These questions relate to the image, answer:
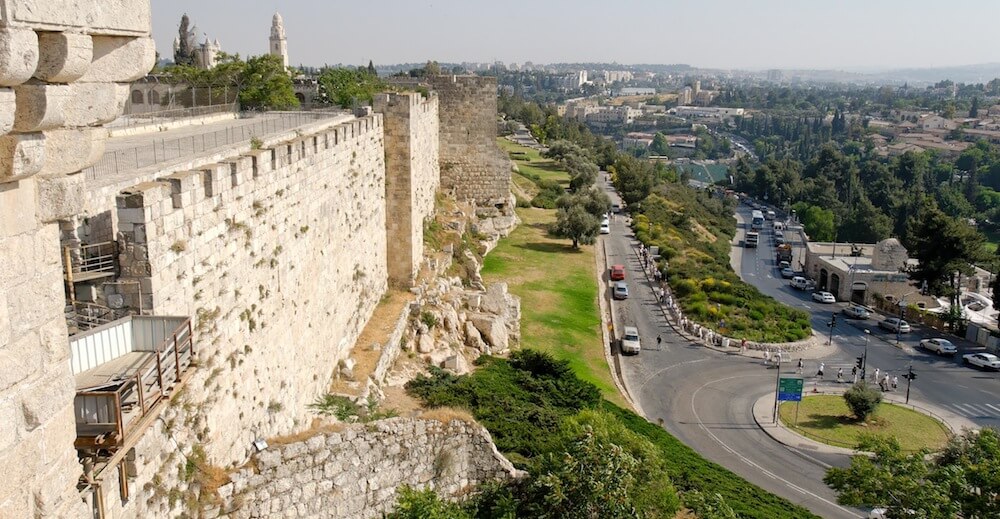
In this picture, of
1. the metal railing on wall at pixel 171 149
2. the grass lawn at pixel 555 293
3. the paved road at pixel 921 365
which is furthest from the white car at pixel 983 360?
the metal railing on wall at pixel 171 149

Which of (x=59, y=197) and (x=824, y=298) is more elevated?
(x=59, y=197)

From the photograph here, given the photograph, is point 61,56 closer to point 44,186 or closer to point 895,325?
point 44,186

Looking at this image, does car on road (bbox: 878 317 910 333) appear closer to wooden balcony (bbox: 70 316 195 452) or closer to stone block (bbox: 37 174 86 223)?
wooden balcony (bbox: 70 316 195 452)

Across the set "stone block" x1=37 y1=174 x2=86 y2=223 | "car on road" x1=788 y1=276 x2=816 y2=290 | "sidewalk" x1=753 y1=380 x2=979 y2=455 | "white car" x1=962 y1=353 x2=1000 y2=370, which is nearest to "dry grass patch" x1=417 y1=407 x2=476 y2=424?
"stone block" x1=37 y1=174 x2=86 y2=223

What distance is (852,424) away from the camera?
19891 millimetres

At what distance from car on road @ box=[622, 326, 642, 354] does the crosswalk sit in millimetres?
8695

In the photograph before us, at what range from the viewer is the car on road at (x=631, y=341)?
23.1 metres

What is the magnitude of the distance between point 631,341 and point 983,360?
12420 mm

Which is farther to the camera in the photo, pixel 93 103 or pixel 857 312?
pixel 857 312

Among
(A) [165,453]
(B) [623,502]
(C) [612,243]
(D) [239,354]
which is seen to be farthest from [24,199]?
(C) [612,243]

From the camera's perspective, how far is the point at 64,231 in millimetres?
5906

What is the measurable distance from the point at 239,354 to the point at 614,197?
43.1m

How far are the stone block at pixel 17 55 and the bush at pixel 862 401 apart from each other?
804 inches

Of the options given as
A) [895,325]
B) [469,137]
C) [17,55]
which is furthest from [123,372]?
[895,325]
